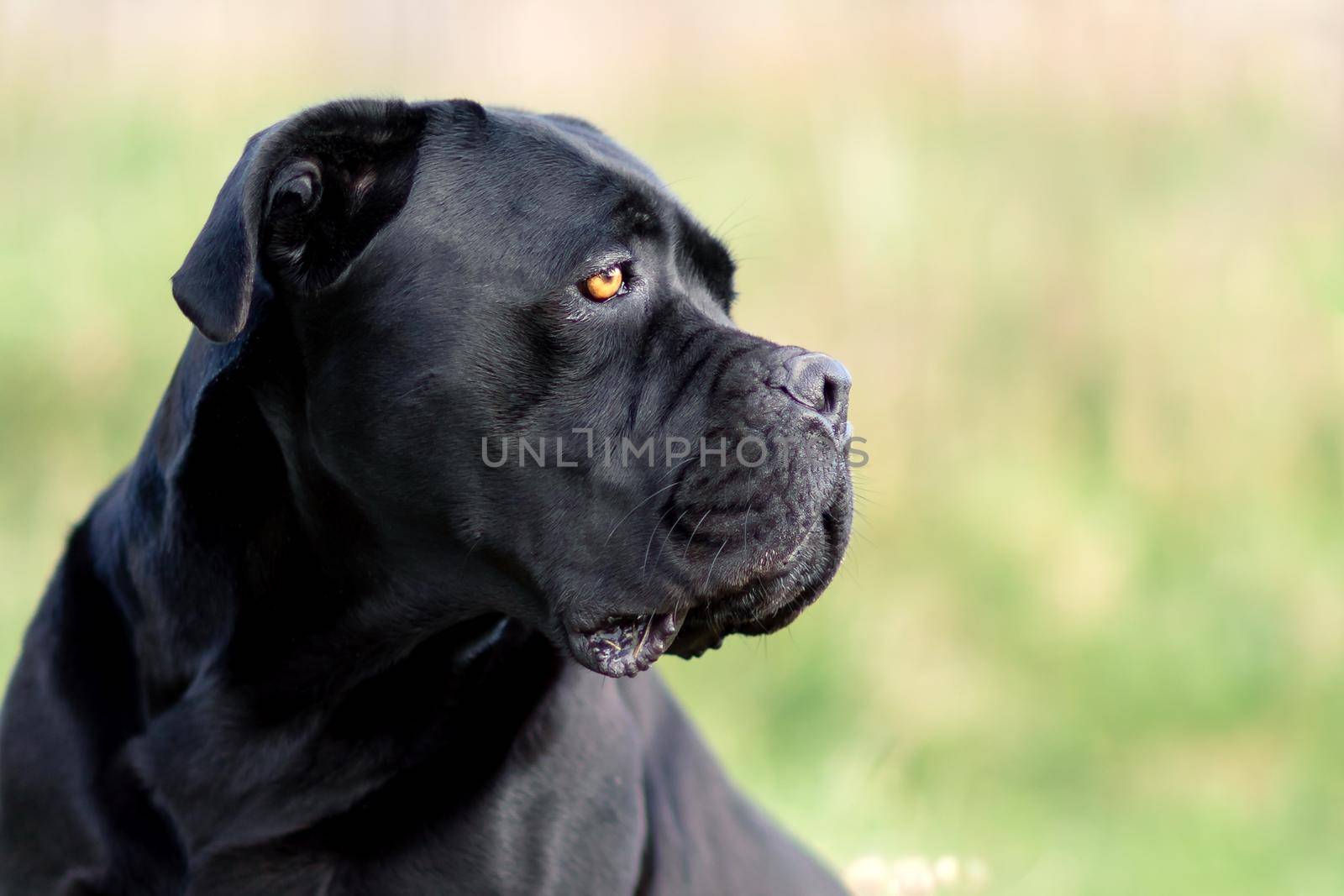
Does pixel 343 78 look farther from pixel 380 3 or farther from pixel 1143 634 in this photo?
pixel 1143 634

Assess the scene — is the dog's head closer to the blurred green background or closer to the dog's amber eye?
the dog's amber eye

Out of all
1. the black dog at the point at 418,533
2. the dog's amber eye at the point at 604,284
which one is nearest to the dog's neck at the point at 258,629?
the black dog at the point at 418,533

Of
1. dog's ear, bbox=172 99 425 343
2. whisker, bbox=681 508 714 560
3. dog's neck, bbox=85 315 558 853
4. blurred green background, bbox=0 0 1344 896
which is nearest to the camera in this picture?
dog's ear, bbox=172 99 425 343

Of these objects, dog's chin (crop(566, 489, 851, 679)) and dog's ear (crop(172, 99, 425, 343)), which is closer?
dog's ear (crop(172, 99, 425, 343))

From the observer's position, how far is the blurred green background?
5.07 m

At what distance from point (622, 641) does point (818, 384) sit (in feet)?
1.69

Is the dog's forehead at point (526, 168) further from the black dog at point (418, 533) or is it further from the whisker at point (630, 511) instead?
the whisker at point (630, 511)

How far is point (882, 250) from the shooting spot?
18.8 ft

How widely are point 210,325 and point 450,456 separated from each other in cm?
44

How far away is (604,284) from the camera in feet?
7.44

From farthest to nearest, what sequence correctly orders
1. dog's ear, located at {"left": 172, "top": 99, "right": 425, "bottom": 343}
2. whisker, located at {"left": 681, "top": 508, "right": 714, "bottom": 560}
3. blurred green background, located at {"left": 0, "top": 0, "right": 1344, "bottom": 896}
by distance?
blurred green background, located at {"left": 0, "top": 0, "right": 1344, "bottom": 896}, whisker, located at {"left": 681, "top": 508, "right": 714, "bottom": 560}, dog's ear, located at {"left": 172, "top": 99, "right": 425, "bottom": 343}

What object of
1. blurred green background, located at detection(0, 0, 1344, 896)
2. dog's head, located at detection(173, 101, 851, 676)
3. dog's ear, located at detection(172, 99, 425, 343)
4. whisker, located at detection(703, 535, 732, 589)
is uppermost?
dog's ear, located at detection(172, 99, 425, 343)

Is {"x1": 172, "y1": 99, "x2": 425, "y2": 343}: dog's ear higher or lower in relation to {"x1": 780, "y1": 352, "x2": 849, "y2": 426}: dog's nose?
higher

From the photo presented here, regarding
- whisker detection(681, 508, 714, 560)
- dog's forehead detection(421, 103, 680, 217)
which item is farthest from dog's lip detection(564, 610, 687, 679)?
dog's forehead detection(421, 103, 680, 217)
